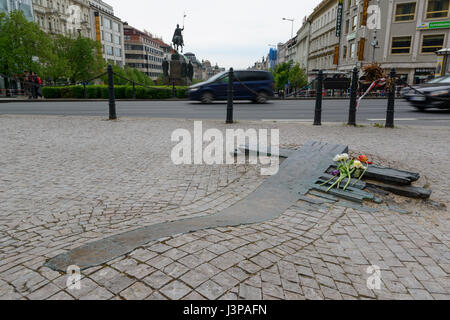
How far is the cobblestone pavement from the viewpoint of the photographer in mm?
1867

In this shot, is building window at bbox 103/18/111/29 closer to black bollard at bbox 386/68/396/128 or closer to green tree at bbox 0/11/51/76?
green tree at bbox 0/11/51/76

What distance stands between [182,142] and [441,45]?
41458mm

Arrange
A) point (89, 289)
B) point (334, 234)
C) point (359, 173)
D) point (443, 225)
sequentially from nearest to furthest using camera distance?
point (89, 289) → point (334, 234) → point (443, 225) → point (359, 173)

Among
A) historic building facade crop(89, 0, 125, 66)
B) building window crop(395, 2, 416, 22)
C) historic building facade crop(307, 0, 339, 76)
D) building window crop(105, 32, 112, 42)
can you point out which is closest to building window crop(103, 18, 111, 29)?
historic building facade crop(89, 0, 125, 66)

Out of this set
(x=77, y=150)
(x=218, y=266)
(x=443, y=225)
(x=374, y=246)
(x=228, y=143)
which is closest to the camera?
(x=218, y=266)

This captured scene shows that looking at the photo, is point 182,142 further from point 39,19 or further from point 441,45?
point 39,19

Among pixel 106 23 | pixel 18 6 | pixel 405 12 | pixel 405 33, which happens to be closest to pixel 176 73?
pixel 405 33

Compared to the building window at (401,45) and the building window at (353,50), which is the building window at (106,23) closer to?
the building window at (353,50)

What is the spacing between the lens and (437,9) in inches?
1421

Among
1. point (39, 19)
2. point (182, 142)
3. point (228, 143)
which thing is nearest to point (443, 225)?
point (228, 143)

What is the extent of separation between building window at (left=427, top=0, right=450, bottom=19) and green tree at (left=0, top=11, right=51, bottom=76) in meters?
42.6

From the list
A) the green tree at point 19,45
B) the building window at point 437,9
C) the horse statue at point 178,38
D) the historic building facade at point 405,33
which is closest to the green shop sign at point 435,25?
the historic building facade at point 405,33

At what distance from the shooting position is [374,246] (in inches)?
97.8

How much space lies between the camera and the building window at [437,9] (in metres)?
35.8
